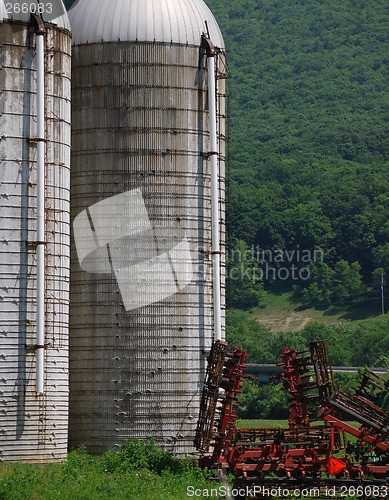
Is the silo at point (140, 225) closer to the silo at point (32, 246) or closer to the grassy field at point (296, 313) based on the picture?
the silo at point (32, 246)

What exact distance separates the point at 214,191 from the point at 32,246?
7.00 m

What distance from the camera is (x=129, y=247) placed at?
42.7m

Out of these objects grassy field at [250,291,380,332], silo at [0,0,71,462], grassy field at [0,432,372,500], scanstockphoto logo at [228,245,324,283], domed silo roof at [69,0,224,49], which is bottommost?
grassy field at [0,432,372,500]

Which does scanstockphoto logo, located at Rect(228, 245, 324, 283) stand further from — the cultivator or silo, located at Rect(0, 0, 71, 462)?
the cultivator

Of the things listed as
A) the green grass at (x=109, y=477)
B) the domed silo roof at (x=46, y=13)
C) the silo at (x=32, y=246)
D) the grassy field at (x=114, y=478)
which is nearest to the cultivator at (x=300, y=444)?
the grassy field at (x=114, y=478)

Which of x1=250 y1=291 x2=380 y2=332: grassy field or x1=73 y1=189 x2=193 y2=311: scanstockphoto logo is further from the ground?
x1=250 y1=291 x2=380 y2=332: grassy field

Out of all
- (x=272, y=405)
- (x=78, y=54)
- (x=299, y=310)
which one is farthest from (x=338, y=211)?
(x=78, y=54)

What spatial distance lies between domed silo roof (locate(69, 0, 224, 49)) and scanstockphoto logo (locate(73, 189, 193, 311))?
5.37m

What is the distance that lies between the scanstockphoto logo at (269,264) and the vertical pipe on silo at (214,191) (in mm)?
124533

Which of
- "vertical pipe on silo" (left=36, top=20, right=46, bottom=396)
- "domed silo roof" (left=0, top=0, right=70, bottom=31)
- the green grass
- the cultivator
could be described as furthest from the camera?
"domed silo roof" (left=0, top=0, right=70, bottom=31)

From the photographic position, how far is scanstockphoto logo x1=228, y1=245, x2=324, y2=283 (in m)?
173

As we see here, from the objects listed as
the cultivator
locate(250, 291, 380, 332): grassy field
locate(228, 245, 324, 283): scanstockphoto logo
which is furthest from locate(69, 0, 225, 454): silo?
locate(228, 245, 324, 283): scanstockphoto logo

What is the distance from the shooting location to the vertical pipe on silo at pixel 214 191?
43.0 m

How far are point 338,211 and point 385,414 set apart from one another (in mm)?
146380
